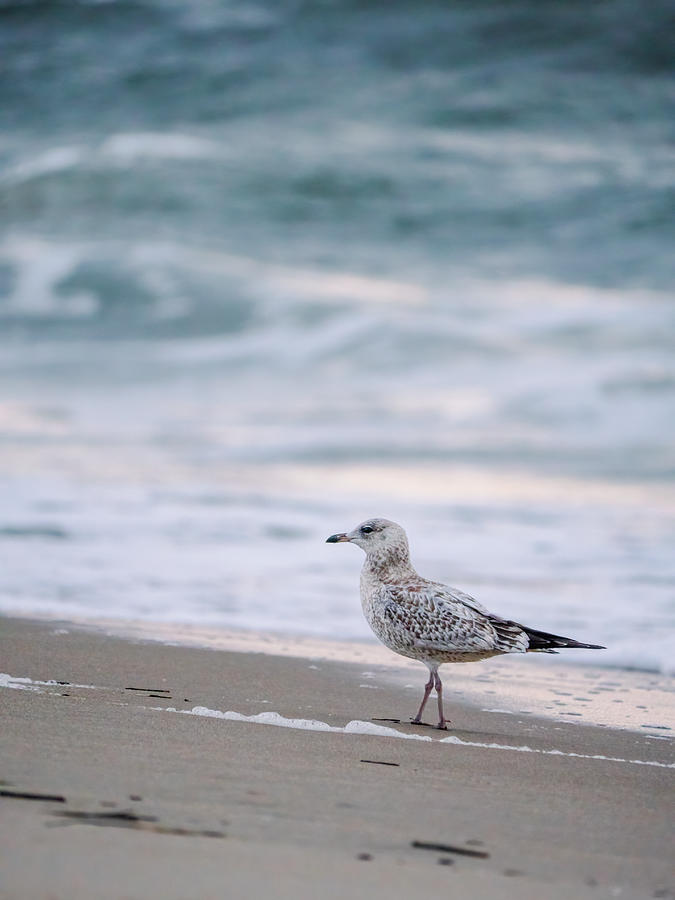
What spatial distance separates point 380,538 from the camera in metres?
5.57

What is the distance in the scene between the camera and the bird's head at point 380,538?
5555mm

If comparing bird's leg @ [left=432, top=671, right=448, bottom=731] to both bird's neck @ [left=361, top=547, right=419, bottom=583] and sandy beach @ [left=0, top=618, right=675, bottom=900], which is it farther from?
bird's neck @ [left=361, top=547, right=419, bottom=583]

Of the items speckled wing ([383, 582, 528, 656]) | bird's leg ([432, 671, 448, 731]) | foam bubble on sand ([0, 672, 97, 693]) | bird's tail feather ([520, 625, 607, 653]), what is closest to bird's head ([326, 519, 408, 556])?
speckled wing ([383, 582, 528, 656])

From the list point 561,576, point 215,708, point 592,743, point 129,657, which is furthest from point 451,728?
point 561,576

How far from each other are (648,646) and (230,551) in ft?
15.7

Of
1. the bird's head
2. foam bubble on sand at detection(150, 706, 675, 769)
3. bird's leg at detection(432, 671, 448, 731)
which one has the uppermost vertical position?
the bird's head

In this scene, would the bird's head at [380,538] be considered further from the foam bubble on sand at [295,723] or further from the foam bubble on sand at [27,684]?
the foam bubble on sand at [27,684]

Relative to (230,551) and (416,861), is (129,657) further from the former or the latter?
(230,551)

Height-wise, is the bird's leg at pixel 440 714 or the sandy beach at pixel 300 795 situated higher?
the bird's leg at pixel 440 714

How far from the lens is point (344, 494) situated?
15555mm

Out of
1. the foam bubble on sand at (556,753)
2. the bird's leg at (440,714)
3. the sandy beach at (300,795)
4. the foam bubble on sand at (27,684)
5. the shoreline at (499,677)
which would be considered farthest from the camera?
the shoreline at (499,677)

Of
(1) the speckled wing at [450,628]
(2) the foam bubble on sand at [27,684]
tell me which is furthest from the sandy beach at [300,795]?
(1) the speckled wing at [450,628]

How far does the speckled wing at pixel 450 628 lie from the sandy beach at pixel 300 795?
334 millimetres

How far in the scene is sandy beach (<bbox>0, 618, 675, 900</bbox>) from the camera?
2.55m
